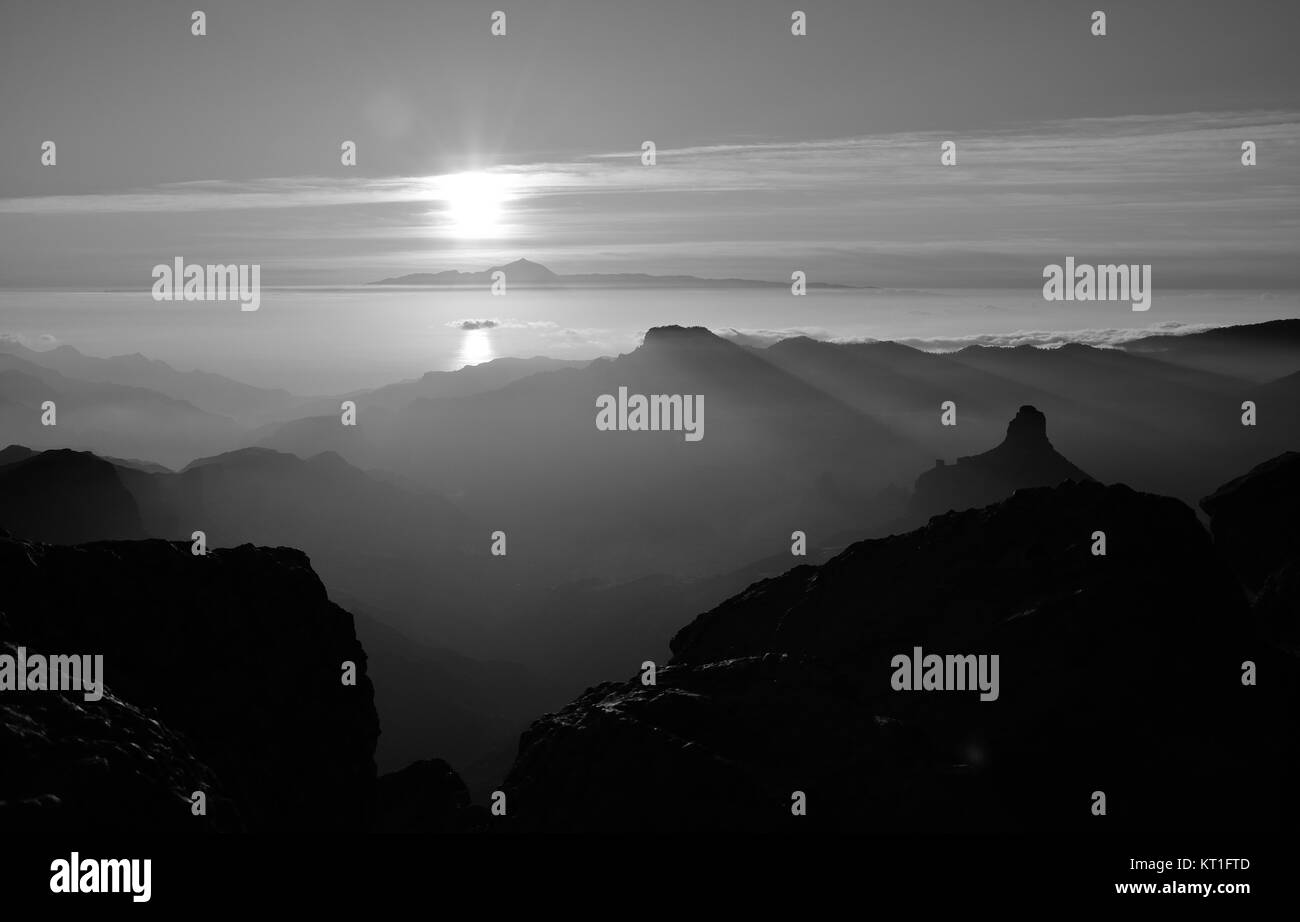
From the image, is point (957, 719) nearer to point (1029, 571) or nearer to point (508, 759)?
point (1029, 571)

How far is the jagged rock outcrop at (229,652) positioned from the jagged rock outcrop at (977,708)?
9992mm

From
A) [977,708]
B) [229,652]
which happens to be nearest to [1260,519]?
[977,708]

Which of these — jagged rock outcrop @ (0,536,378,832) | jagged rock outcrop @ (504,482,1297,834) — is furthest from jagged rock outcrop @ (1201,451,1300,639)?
jagged rock outcrop @ (0,536,378,832)

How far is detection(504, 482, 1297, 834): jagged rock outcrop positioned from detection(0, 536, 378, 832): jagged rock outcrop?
999 centimetres

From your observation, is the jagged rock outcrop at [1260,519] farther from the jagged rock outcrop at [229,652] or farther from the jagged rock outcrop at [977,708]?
the jagged rock outcrop at [229,652]

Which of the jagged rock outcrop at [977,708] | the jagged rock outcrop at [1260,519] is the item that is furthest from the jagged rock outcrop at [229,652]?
the jagged rock outcrop at [1260,519]

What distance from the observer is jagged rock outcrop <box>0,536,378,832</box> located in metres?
34.3

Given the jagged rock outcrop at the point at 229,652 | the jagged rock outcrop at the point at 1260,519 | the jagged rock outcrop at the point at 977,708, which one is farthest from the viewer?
the jagged rock outcrop at the point at 1260,519

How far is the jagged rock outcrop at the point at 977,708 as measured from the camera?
105ft

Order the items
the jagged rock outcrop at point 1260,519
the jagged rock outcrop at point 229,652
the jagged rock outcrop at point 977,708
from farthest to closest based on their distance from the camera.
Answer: the jagged rock outcrop at point 1260,519 < the jagged rock outcrop at point 229,652 < the jagged rock outcrop at point 977,708

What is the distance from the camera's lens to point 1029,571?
4341 cm

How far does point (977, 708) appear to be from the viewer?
3928cm

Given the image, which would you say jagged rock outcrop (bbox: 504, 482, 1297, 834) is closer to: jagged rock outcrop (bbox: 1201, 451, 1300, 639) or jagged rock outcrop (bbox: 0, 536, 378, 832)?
jagged rock outcrop (bbox: 0, 536, 378, 832)
